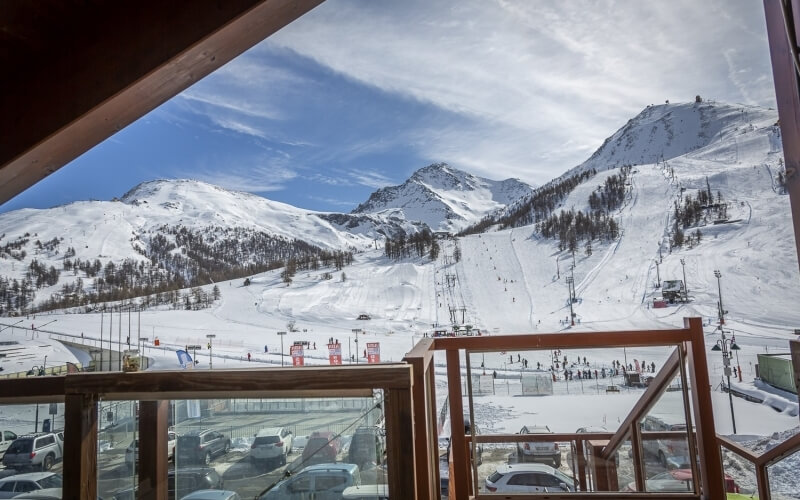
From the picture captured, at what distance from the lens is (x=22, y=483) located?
1113 millimetres

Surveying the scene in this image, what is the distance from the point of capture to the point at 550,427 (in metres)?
2.15

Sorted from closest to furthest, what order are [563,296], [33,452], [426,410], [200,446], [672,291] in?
[200,446] < [33,452] < [426,410] < [672,291] < [563,296]

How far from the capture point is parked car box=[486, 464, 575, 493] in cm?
201

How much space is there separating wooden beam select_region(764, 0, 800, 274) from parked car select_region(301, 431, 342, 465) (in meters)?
0.94

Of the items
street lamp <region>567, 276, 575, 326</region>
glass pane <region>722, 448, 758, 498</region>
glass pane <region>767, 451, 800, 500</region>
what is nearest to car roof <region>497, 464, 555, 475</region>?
glass pane <region>722, 448, 758, 498</region>

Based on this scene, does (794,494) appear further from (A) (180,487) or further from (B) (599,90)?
(B) (599,90)

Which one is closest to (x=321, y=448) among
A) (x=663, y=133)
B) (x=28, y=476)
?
(x=28, y=476)

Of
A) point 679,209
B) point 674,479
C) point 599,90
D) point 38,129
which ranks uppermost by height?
point 679,209

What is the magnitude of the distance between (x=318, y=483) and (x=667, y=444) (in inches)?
63.6

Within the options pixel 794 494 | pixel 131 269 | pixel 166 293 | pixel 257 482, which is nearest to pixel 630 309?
pixel 794 494

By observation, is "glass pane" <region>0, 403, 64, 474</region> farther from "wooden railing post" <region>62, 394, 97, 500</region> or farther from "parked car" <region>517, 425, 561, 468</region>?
"parked car" <region>517, 425, 561, 468</region>

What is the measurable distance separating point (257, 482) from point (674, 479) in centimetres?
171

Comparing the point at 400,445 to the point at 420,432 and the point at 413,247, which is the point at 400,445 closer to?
the point at 420,432

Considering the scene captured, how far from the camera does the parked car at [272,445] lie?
3.28ft
